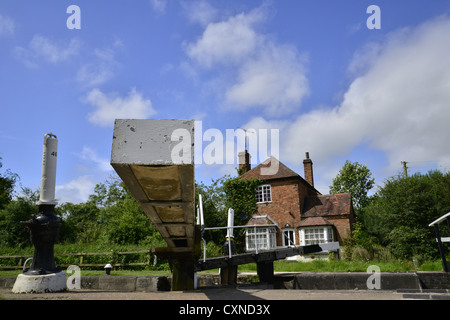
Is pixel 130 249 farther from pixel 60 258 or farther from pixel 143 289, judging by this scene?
pixel 143 289

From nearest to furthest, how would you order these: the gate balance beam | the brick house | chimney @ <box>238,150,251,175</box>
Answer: the gate balance beam
the brick house
chimney @ <box>238,150,251,175</box>

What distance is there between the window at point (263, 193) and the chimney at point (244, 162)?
2680 mm

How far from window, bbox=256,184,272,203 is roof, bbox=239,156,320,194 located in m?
0.70

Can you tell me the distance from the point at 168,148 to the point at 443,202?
891 inches

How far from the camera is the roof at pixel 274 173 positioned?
79.4 feet

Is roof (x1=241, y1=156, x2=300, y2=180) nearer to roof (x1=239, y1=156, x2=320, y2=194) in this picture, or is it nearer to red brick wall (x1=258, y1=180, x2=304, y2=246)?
roof (x1=239, y1=156, x2=320, y2=194)

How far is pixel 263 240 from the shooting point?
2327 centimetres

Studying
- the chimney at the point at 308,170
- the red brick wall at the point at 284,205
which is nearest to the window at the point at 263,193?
the red brick wall at the point at 284,205

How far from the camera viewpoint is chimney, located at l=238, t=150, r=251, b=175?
2704 centimetres

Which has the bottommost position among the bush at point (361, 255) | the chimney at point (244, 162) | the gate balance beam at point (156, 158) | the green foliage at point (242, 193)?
the bush at point (361, 255)

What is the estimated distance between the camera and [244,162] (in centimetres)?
2734

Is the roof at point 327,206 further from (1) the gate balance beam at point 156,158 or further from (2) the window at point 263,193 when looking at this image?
(1) the gate balance beam at point 156,158

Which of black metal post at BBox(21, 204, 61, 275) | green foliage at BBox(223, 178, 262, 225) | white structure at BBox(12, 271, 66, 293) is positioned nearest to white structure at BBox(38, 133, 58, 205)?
black metal post at BBox(21, 204, 61, 275)
